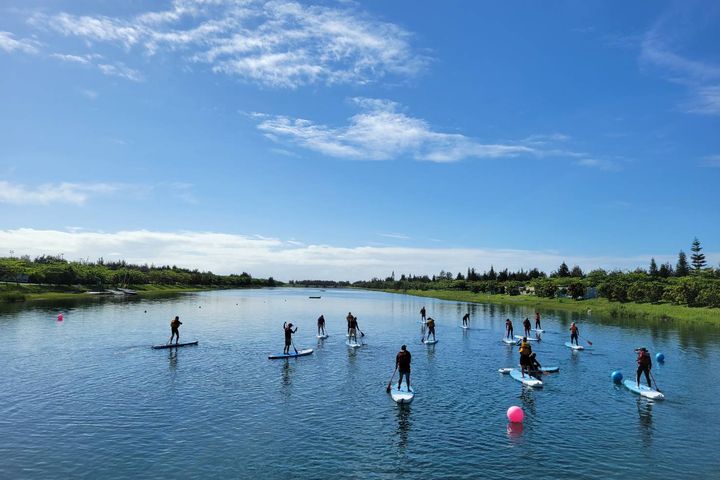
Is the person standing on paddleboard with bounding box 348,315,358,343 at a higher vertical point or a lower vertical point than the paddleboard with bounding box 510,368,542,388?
higher

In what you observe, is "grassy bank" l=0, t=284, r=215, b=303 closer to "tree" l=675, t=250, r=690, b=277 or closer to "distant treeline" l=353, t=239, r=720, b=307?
"distant treeline" l=353, t=239, r=720, b=307

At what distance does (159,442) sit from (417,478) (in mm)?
9922

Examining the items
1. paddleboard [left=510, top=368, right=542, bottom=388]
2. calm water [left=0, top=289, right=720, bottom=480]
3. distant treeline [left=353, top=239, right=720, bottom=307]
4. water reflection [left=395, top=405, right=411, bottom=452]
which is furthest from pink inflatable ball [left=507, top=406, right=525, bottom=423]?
distant treeline [left=353, top=239, right=720, bottom=307]

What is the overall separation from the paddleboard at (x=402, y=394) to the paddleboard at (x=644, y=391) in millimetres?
13165

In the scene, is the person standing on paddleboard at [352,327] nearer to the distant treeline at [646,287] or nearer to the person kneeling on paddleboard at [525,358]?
the person kneeling on paddleboard at [525,358]

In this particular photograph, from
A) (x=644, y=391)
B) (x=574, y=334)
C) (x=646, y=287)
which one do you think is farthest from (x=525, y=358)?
(x=646, y=287)

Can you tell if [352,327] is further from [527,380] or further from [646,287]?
[646,287]

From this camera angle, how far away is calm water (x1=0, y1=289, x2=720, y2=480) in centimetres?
1564

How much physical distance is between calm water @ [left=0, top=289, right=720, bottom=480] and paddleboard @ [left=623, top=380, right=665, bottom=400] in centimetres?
63

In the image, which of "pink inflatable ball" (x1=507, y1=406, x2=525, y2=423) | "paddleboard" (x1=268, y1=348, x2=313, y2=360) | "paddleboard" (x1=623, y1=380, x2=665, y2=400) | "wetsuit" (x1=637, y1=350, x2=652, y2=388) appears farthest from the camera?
"paddleboard" (x1=268, y1=348, x2=313, y2=360)

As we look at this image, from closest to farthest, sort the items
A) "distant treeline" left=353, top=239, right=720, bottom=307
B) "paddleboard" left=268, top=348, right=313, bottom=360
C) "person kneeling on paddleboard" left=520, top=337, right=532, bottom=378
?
1. "person kneeling on paddleboard" left=520, top=337, right=532, bottom=378
2. "paddleboard" left=268, top=348, right=313, bottom=360
3. "distant treeline" left=353, top=239, right=720, bottom=307

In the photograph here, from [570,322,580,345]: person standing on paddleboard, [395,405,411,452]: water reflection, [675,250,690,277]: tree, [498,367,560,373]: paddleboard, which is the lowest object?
[395,405,411,452]: water reflection

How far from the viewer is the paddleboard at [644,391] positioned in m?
25.1

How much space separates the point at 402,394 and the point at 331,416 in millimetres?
4754
